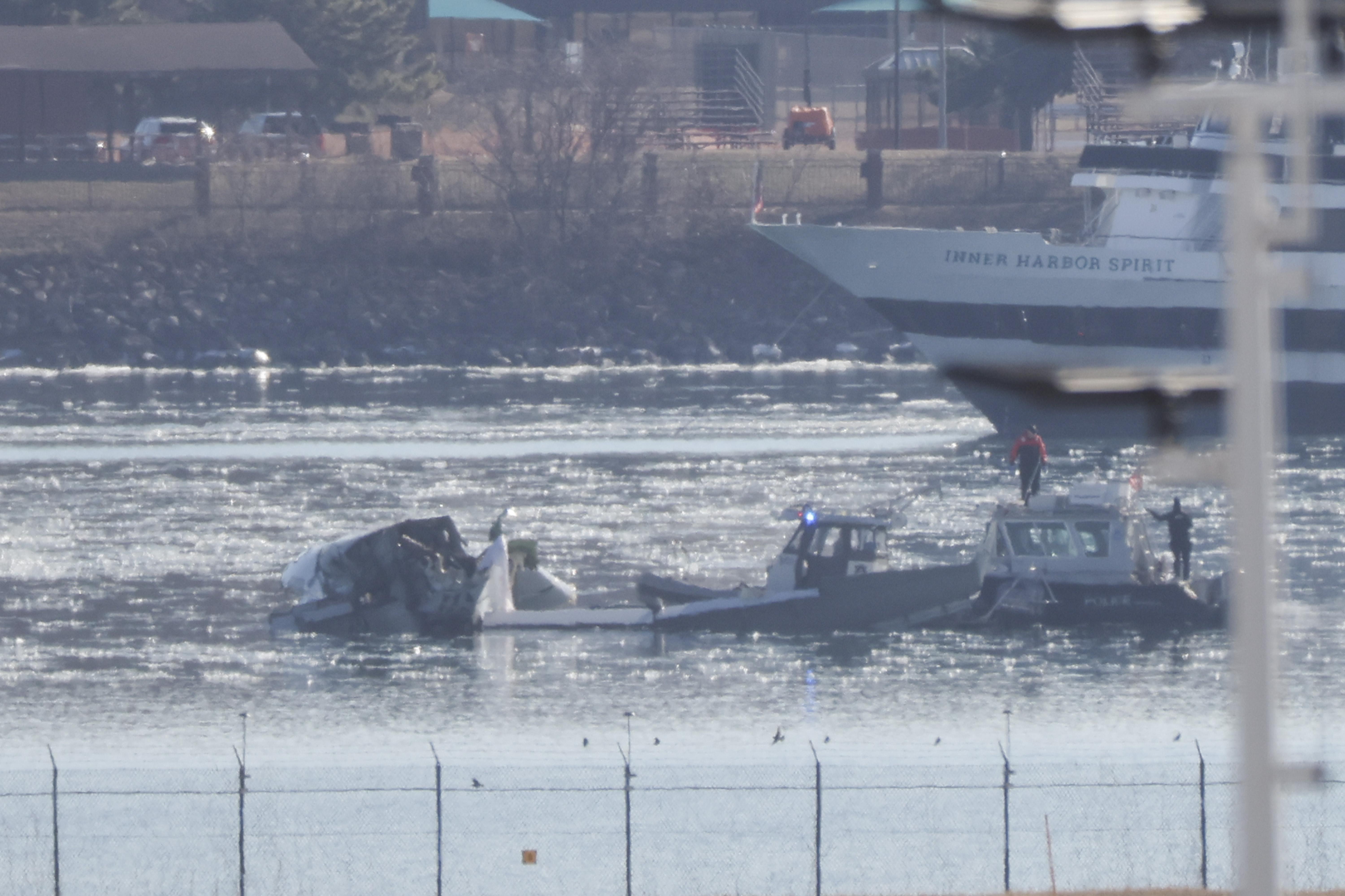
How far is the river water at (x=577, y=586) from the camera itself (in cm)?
2259

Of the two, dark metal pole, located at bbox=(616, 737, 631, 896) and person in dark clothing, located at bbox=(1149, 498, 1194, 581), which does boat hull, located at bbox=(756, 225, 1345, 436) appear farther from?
dark metal pole, located at bbox=(616, 737, 631, 896)

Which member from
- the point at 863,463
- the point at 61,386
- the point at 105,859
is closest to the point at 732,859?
the point at 105,859

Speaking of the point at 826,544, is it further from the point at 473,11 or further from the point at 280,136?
the point at 473,11

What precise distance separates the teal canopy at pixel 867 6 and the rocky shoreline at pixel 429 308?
22.2 m

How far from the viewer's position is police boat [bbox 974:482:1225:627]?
90.6ft

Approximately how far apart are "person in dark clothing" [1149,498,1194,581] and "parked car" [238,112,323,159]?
175 feet

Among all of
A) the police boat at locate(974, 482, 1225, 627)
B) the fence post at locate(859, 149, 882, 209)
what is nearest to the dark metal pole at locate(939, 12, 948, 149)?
the fence post at locate(859, 149, 882, 209)

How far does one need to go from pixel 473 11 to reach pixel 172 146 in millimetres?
22150

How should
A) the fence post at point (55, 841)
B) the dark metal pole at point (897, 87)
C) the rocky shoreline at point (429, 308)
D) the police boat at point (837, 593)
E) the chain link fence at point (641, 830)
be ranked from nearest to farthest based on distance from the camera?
1. the fence post at point (55, 841)
2. the chain link fence at point (641, 830)
3. the police boat at point (837, 593)
4. the rocky shoreline at point (429, 308)
5. the dark metal pole at point (897, 87)

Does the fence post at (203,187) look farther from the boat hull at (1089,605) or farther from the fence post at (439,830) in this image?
the fence post at (439,830)

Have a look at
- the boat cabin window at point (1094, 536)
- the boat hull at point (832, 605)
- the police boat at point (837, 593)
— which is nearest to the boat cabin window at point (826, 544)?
the police boat at point (837, 593)

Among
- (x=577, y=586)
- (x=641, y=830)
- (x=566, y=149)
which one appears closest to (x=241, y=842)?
(x=641, y=830)

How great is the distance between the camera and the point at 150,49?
262 feet

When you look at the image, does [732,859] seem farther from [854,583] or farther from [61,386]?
[61,386]
